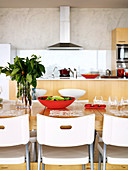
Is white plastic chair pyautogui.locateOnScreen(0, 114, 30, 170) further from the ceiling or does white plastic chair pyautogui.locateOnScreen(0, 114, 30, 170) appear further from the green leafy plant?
the ceiling

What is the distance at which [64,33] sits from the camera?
6.25 metres

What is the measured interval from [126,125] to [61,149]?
58 centimetres

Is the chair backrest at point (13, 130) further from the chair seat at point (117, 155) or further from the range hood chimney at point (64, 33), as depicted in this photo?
the range hood chimney at point (64, 33)

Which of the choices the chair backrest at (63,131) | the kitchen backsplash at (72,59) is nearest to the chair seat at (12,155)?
the chair backrest at (63,131)

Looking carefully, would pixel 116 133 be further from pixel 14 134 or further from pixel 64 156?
pixel 14 134

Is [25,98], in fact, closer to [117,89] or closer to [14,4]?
[117,89]

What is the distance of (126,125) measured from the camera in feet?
5.32

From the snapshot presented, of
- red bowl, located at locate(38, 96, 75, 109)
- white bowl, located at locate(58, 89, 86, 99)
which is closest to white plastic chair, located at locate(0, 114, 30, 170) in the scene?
red bowl, located at locate(38, 96, 75, 109)

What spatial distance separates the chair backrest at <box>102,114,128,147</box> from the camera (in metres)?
1.62

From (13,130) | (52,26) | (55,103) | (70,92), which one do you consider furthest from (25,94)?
(52,26)

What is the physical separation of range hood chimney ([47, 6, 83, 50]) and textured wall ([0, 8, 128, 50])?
24 centimetres

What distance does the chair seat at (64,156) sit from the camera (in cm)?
168

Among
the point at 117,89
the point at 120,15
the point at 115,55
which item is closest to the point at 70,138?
the point at 117,89

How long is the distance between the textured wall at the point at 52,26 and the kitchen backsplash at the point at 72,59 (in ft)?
0.50
